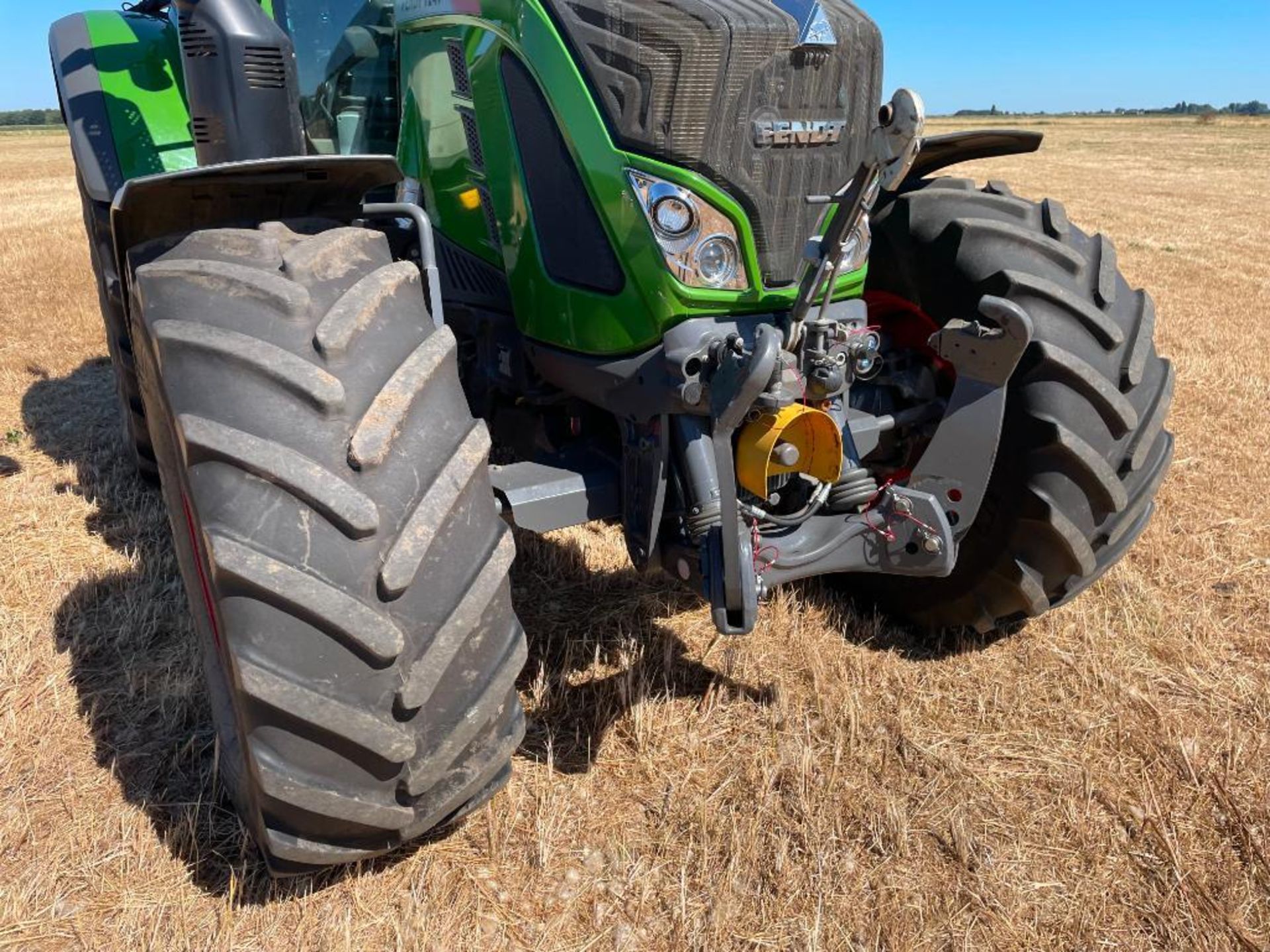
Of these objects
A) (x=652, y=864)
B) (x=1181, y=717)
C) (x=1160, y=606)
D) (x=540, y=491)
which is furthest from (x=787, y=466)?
(x=1160, y=606)

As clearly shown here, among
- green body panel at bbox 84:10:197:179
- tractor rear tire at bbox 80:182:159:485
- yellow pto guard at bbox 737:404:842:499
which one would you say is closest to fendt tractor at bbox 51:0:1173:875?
yellow pto guard at bbox 737:404:842:499

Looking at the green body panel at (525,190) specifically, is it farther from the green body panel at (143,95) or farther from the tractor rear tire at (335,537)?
the green body panel at (143,95)

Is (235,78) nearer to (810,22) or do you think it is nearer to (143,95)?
(810,22)

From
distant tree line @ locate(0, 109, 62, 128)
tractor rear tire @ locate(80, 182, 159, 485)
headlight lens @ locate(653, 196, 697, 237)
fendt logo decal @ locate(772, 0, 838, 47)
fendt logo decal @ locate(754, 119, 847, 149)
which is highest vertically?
fendt logo decal @ locate(772, 0, 838, 47)

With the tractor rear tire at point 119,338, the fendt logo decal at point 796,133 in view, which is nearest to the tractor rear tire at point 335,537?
the fendt logo decal at point 796,133

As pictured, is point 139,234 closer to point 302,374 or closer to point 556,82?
point 302,374

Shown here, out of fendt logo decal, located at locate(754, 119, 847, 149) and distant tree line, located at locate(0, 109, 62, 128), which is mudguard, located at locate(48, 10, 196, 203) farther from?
distant tree line, located at locate(0, 109, 62, 128)

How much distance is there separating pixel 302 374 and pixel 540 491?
2.59ft

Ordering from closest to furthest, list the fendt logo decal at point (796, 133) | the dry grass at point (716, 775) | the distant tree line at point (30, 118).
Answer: the dry grass at point (716, 775), the fendt logo decal at point (796, 133), the distant tree line at point (30, 118)

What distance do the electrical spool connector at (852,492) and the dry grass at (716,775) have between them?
637 millimetres

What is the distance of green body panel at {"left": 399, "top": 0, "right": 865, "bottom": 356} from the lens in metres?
2.24

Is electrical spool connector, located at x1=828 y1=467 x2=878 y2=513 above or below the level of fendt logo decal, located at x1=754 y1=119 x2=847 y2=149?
below

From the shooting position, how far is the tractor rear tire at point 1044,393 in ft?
8.71

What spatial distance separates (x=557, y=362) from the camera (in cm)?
257
